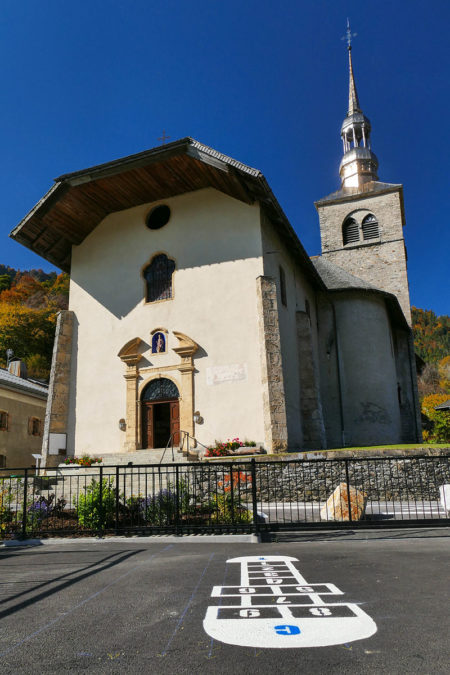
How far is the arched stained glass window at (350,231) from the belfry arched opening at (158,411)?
20364 mm

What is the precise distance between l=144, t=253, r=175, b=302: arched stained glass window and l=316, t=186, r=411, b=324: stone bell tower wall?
1668 centimetres

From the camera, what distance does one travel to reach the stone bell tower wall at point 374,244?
32.7 metres

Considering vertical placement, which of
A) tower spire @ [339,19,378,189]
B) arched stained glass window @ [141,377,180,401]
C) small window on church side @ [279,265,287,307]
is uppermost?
tower spire @ [339,19,378,189]

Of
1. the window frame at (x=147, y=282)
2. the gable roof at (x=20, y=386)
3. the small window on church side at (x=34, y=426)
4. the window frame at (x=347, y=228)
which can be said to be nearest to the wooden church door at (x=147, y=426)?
the window frame at (x=147, y=282)

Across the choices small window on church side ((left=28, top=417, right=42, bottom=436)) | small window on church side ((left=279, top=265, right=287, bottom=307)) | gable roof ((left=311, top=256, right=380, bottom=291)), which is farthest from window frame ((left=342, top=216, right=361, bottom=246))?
small window on church side ((left=28, top=417, right=42, bottom=436))

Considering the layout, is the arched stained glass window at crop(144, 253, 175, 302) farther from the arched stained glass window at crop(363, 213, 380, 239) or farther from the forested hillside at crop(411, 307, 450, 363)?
the forested hillside at crop(411, 307, 450, 363)

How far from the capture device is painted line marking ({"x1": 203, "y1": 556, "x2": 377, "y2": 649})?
376 cm

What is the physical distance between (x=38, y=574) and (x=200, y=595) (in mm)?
2446

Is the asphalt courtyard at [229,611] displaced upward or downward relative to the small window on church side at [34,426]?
downward

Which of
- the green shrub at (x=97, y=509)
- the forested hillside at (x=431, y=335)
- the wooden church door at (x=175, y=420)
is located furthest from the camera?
the forested hillside at (x=431, y=335)

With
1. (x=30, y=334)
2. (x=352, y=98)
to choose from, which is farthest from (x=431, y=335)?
(x=30, y=334)

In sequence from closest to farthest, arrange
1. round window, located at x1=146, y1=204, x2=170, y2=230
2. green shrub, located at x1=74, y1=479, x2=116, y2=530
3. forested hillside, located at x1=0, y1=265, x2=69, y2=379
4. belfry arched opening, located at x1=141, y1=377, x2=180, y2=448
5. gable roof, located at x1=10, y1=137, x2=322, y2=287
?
green shrub, located at x1=74, y1=479, x2=116, y2=530 < gable roof, located at x1=10, y1=137, x2=322, y2=287 < belfry arched opening, located at x1=141, y1=377, x2=180, y2=448 < round window, located at x1=146, y1=204, x2=170, y2=230 < forested hillside, located at x1=0, y1=265, x2=69, y2=379

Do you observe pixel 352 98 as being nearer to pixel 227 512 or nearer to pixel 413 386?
pixel 413 386

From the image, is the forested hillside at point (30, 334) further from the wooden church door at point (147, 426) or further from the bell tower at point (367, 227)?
the bell tower at point (367, 227)
